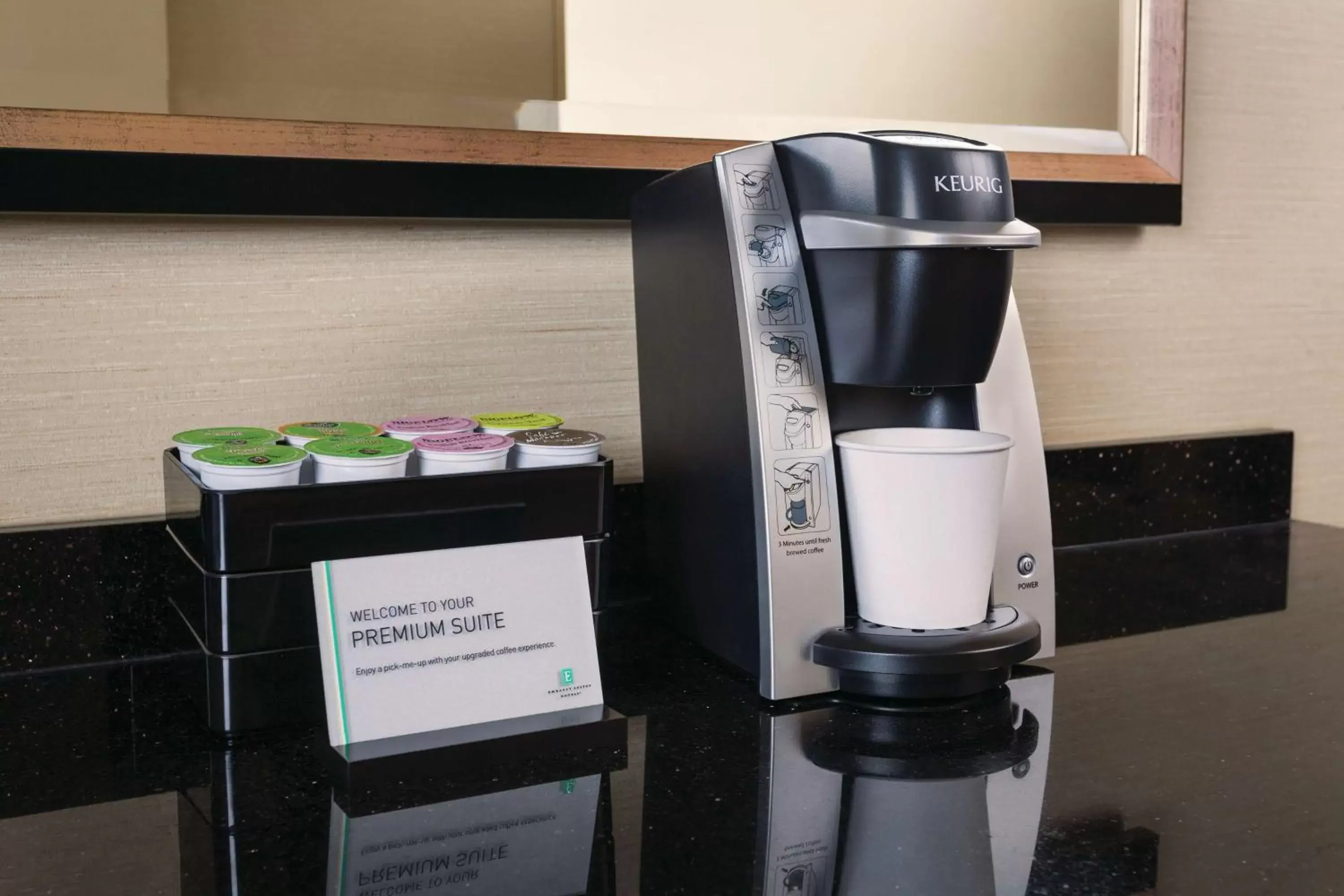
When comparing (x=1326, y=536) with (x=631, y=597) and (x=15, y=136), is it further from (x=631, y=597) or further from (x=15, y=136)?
(x=15, y=136)

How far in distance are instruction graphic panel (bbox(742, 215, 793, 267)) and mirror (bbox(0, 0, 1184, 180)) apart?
238mm

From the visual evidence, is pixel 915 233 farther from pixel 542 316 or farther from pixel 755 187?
pixel 542 316

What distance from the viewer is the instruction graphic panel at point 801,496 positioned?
2.24 ft

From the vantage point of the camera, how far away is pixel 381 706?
612 millimetres

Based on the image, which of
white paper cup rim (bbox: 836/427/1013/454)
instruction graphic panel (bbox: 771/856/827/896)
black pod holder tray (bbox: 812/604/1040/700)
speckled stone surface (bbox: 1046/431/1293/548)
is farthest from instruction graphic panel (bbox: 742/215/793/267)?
speckled stone surface (bbox: 1046/431/1293/548)

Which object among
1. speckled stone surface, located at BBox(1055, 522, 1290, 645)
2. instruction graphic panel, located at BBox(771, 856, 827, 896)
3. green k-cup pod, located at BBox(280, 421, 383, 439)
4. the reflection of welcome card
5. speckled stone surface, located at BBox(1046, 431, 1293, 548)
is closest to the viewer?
instruction graphic panel, located at BBox(771, 856, 827, 896)

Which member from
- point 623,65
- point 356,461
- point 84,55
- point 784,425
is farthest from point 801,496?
point 84,55

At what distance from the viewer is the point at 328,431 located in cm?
73

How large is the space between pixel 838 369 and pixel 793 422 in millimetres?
43

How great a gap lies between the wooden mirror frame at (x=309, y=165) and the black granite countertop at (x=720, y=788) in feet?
0.75

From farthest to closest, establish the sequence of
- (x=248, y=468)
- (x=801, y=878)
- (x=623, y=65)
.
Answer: (x=623, y=65) < (x=248, y=468) < (x=801, y=878)

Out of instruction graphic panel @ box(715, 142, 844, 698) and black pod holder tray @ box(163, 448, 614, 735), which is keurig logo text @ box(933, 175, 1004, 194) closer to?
instruction graphic panel @ box(715, 142, 844, 698)

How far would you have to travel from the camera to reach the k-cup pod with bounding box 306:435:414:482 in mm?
649

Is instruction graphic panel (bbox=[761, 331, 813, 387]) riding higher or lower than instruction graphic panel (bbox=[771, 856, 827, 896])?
higher
